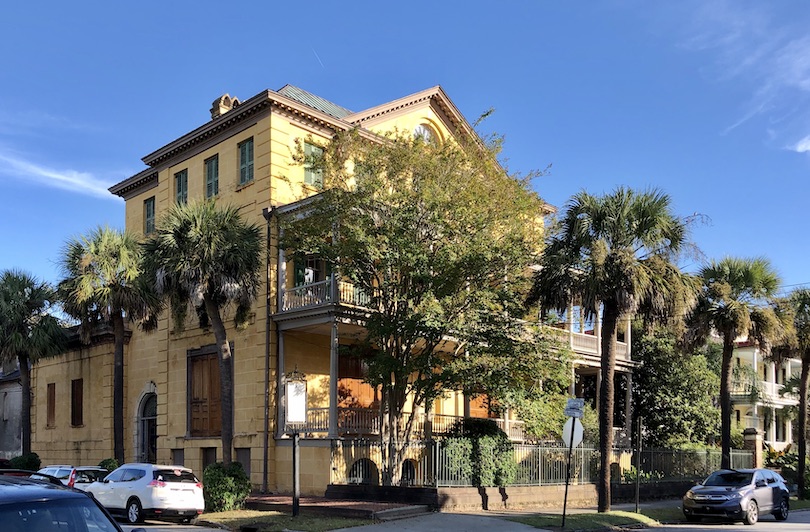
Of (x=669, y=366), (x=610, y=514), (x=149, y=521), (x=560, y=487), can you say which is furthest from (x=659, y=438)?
(x=149, y=521)

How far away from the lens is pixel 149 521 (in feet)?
66.1

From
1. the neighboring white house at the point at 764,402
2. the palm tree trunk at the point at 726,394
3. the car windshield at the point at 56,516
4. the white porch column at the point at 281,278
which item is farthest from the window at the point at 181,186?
the neighboring white house at the point at 764,402

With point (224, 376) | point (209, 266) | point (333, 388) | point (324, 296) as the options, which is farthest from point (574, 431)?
point (209, 266)

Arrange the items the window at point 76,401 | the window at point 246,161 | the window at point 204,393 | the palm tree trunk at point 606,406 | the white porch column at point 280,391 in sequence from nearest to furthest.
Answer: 1. the palm tree trunk at point 606,406
2. the white porch column at point 280,391
3. the window at point 246,161
4. the window at point 204,393
5. the window at point 76,401

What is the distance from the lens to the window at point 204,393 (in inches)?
1161

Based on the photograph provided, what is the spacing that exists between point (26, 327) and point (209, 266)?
49.4ft

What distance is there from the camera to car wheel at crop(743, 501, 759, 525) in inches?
861

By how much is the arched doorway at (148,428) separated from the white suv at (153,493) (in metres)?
13.7

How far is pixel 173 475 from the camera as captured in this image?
64.9 feet

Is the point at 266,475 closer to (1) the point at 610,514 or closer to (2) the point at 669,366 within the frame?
(1) the point at 610,514

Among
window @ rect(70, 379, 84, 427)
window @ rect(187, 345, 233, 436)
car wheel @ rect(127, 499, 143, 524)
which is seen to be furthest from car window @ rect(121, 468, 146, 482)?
window @ rect(70, 379, 84, 427)

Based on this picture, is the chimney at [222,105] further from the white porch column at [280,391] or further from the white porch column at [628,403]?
the white porch column at [628,403]

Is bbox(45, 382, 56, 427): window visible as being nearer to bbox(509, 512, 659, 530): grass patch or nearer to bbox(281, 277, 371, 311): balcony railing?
bbox(281, 277, 371, 311): balcony railing

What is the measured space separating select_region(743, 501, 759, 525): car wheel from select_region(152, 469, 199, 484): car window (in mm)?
14031
